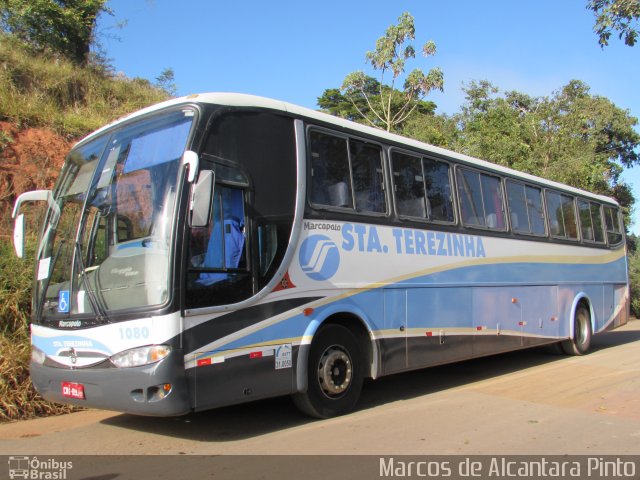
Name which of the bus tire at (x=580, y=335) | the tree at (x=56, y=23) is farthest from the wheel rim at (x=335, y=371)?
the tree at (x=56, y=23)

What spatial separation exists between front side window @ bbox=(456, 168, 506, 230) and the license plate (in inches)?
234

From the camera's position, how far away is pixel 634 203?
26.3m

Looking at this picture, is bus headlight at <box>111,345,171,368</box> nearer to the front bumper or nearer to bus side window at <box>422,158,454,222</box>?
the front bumper

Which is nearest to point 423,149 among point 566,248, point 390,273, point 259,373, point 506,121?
point 390,273

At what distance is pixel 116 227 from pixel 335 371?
2.87 metres

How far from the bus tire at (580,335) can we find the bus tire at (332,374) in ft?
23.1

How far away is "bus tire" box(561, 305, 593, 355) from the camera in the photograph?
38.7ft

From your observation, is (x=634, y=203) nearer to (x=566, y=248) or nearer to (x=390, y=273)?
(x=566, y=248)

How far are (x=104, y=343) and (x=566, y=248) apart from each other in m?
9.59

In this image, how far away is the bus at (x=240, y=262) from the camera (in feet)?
16.2

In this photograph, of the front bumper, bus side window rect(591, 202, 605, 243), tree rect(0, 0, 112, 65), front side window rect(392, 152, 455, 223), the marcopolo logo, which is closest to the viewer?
the front bumper

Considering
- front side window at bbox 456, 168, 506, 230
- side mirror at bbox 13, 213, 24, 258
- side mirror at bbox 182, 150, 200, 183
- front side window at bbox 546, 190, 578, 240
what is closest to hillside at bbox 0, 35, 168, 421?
side mirror at bbox 13, 213, 24, 258

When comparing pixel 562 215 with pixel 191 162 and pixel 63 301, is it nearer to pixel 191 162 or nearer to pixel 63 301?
pixel 191 162

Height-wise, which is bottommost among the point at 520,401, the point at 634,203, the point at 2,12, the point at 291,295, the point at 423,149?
the point at 520,401
